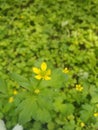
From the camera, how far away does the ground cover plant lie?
232 cm

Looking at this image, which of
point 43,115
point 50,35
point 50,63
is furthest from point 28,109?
A: point 50,35

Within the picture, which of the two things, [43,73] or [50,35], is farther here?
[50,35]

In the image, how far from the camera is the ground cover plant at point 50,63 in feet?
7.61

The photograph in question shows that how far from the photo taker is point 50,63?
3.19 m

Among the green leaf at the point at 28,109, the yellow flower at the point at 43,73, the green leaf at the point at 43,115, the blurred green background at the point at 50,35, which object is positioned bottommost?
the blurred green background at the point at 50,35

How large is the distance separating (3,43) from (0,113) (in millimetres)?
1082

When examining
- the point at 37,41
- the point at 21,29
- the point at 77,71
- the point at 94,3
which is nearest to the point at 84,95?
the point at 77,71

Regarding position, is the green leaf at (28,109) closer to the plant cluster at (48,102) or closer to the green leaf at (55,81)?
the plant cluster at (48,102)

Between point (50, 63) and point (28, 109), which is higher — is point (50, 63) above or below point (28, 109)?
below

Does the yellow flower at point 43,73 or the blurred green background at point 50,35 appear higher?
the yellow flower at point 43,73

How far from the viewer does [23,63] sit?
3.25 metres

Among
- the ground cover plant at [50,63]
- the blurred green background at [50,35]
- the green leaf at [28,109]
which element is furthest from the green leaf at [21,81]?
the blurred green background at [50,35]

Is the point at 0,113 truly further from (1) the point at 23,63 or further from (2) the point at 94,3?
(2) the point at 94,3

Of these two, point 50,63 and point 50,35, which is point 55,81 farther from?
point 50,35
